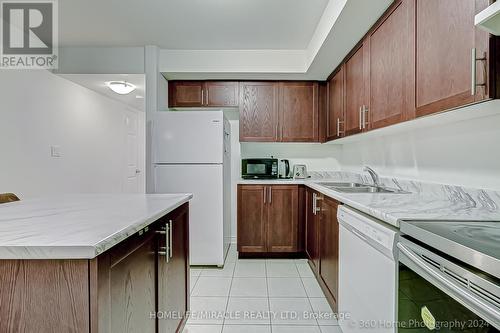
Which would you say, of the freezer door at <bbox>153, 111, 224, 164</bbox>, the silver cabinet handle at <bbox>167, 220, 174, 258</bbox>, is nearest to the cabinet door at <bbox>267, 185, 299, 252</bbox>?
the freezer door at <bbox>153, 111, 224, 164</bbox>

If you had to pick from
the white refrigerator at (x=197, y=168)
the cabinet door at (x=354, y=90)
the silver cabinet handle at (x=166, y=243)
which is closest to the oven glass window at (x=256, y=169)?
the white refrigerator at (x=197, y=168)

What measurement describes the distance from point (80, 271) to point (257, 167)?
2.94 metres

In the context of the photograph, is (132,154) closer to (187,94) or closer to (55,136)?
(55,136)

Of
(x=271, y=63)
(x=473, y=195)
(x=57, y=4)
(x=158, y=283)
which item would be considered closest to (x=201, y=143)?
(x=271, y=63)

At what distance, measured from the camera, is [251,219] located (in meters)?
3.42

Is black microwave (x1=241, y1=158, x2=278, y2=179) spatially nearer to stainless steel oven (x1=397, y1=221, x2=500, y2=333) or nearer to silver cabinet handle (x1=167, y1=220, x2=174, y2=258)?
silver cabinet handle (x1=167, y1=220, x2=174, y2=258)

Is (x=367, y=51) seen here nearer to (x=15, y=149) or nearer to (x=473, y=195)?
(x=473, y=195)

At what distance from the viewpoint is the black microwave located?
3705 mm

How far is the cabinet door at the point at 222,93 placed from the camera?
12.0 ft

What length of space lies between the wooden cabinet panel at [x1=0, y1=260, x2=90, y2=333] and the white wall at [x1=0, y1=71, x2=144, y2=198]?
2.47 meters

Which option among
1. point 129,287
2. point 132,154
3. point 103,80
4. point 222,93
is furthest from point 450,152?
point 132,154

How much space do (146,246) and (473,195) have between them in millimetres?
1670

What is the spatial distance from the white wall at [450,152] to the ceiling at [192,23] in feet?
4.29

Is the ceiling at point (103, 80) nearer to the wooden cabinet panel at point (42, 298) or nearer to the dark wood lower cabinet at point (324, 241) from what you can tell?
the dark wood lower cabinet at point (324, 241)
